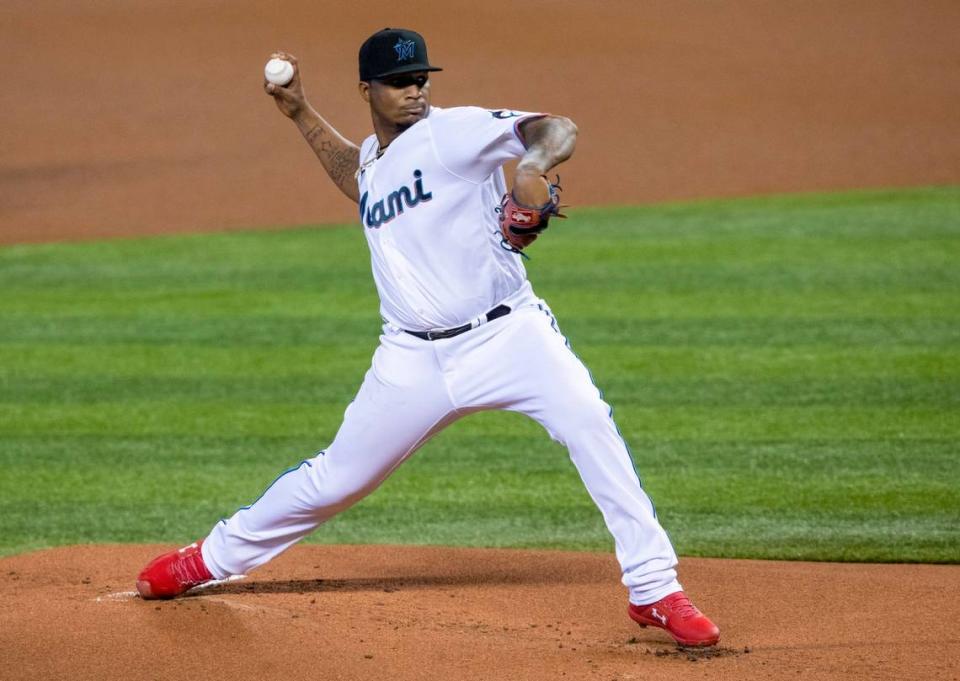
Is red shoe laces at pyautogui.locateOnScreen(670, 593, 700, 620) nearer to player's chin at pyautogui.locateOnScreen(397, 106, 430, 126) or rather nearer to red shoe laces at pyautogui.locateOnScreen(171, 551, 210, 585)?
red shoe laces at pyautogui.locateOnScreen(171, 551, 210, 585)

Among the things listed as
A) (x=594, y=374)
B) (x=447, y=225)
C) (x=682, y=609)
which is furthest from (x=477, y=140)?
(x=594, y=374)

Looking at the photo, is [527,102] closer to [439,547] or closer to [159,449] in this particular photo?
[159,449]

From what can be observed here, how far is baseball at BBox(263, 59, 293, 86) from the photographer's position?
504 centimetres

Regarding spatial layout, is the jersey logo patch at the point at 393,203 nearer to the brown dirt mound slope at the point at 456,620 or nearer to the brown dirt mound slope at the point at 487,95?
the brown dirt mound slope at the point at 456,620

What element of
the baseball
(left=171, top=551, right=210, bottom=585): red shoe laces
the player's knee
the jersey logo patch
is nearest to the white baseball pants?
the player's knee

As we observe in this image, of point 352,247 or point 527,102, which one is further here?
point 527,102

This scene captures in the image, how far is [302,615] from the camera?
182 inches

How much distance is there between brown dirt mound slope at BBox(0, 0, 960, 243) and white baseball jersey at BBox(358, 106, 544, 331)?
30.8 feet

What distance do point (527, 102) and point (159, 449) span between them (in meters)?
9.75

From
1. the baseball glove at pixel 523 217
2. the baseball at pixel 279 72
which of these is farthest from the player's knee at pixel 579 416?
the baseball at pixel 279 72

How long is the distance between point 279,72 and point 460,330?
1305 millimetres

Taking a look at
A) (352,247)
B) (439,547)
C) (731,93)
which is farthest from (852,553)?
(731,93)

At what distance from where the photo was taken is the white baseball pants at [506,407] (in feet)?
14.2

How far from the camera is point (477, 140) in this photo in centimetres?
424
